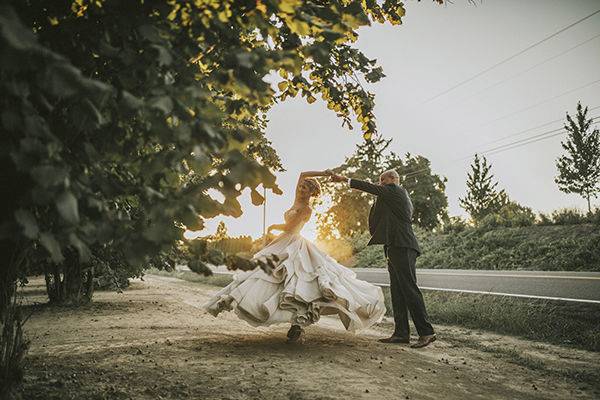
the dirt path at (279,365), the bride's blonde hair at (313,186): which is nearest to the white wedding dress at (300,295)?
the dirt path at (279,365)

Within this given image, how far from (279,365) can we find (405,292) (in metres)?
2.28

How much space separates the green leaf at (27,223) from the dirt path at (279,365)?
213cm

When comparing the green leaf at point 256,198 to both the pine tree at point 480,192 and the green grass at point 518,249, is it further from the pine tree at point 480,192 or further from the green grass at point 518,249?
the pine tree at point 480,192

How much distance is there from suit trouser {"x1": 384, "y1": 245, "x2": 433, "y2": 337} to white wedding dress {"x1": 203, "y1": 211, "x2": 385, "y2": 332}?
1.52ft

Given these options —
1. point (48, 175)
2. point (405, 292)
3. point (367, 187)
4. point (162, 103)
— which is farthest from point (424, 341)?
point (48, 175)

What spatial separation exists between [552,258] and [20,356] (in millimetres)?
20025

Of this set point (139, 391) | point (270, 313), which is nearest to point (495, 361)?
Answer: point (270, 313)

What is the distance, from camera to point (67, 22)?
1.85 m

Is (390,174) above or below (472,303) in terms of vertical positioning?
above

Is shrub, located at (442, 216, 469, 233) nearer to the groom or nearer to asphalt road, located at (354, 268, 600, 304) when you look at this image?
asphalt road, located at (354, 268, 600, 304)

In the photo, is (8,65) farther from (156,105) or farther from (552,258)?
(552,258)

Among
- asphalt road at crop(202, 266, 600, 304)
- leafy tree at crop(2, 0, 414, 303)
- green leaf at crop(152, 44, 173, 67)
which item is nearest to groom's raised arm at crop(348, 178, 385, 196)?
leafy tree at crop(2, 0, 414, 303)

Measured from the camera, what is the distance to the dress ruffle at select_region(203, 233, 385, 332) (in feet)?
15.4

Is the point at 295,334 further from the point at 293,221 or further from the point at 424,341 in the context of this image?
the point at 424,341
